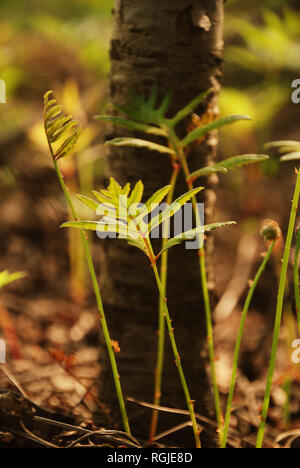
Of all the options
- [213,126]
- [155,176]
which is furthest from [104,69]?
[213,126]

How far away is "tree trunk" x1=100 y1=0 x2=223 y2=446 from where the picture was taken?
823mm

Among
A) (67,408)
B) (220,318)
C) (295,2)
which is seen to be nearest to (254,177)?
(220,318)

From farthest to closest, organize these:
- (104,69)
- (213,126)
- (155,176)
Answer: (104,69) → (155,176) → (213,126)

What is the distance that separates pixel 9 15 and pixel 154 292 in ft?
13.4

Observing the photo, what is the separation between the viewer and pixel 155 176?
88cm

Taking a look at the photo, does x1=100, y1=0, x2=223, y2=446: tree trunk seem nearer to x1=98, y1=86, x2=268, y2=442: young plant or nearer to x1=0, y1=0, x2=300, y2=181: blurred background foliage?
x1=98, y1=86, x2=268, y2=442: young plant

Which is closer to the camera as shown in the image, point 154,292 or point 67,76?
point 154,292

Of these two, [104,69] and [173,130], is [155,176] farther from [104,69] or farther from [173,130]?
[104,69]

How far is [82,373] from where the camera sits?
128cm

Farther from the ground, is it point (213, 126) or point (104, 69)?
point (104, 69)

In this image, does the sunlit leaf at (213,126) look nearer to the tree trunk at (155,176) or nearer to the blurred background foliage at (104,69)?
the tree trunk at (155,176)

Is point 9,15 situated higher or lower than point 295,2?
higher

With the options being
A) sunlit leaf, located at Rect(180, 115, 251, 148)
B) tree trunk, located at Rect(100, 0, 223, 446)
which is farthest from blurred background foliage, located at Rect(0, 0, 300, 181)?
sunlit leaf, located at Rect(180, 115, 251, 148)
